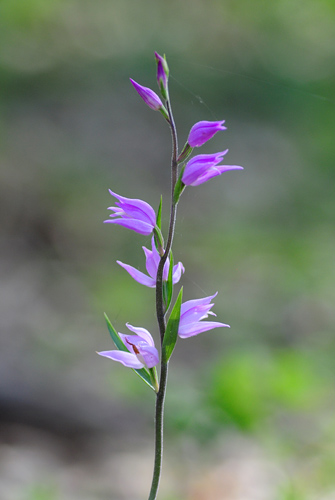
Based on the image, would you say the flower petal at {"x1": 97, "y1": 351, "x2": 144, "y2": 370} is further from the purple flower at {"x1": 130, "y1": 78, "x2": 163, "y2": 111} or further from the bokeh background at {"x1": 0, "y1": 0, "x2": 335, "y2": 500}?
the bokeh background at {"x1": 0, "y1": 0, "x2": 335, "y2": 500}

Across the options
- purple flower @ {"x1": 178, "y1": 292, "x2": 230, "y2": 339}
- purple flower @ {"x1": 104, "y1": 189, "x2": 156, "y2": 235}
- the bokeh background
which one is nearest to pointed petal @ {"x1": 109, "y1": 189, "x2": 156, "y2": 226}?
purple flower @ {"x1": 104, "y1": 189, "x2": 156, "y2": 235}

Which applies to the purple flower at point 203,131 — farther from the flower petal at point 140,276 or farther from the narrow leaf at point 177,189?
the flower petal at point 140,276

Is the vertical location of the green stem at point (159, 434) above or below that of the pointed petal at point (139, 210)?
below

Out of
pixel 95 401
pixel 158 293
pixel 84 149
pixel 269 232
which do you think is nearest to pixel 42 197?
pixel 84 149

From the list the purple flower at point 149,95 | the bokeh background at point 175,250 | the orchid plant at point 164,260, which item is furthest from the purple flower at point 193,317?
the bokeh background at point 175,250

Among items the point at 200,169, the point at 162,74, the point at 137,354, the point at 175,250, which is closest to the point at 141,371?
the point at 137,354

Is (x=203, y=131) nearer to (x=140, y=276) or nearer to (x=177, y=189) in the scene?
(x=177, y=189)

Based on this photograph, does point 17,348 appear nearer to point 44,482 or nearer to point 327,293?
point 44,482

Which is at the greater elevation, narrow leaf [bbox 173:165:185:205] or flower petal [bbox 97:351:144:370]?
narrow leaf [bbox 173:165:185:205]

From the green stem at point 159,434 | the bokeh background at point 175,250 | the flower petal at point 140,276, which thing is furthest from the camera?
the bokeh background at point 175,250
